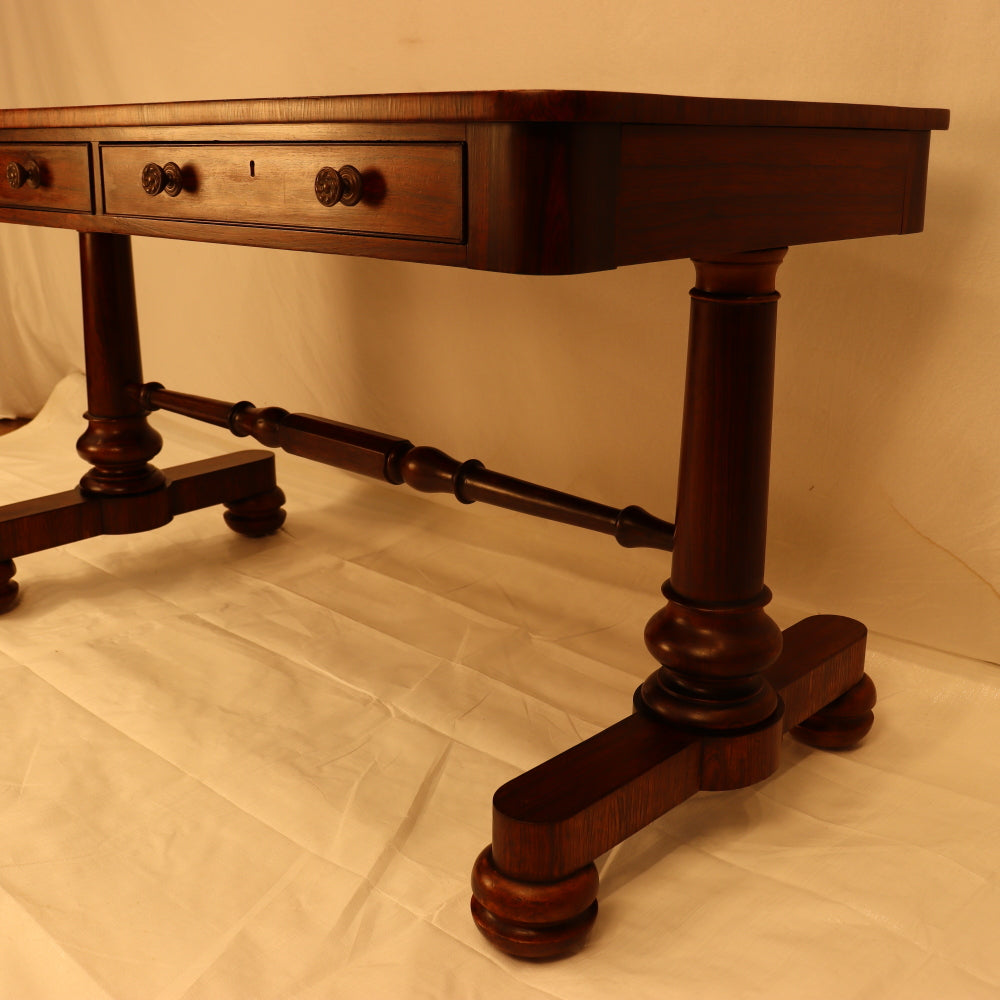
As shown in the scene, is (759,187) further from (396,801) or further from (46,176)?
(46,176)

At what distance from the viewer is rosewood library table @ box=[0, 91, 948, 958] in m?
0.83

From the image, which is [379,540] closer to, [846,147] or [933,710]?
[933,710]

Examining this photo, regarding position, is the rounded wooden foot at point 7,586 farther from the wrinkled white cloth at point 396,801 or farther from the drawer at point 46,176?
the drawer at point 46,176

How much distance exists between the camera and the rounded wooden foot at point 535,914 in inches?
38.1

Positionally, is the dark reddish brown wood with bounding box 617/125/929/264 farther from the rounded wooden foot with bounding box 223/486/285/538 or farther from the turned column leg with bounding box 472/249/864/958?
the rounded wooden foot with bounding box 223/486/285/538

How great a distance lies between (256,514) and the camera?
78.4 inches

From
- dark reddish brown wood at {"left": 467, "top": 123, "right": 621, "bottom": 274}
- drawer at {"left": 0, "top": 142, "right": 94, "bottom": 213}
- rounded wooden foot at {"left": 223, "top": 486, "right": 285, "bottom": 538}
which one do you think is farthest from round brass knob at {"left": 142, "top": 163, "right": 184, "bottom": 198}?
rounded wooden foot at {"left": 223, "top": 486, "right": 285, "bottom": 538}

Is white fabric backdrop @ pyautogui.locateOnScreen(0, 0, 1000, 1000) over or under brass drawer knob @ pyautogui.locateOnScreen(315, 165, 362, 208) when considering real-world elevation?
under

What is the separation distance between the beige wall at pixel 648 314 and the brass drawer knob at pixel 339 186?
79 cm

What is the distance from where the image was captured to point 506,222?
82 cm

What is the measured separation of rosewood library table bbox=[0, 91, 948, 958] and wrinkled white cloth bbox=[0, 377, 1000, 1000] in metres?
0.07

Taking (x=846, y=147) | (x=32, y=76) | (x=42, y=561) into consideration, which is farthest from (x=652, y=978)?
(x=32, y=76)

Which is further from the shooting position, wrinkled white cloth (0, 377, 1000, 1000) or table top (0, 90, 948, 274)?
wrinkled white cloth (0, 377, 1000, 1000)

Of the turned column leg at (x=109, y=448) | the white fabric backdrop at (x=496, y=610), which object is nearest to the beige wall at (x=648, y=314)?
the white fabric backdrop at (x=496, y=610)
